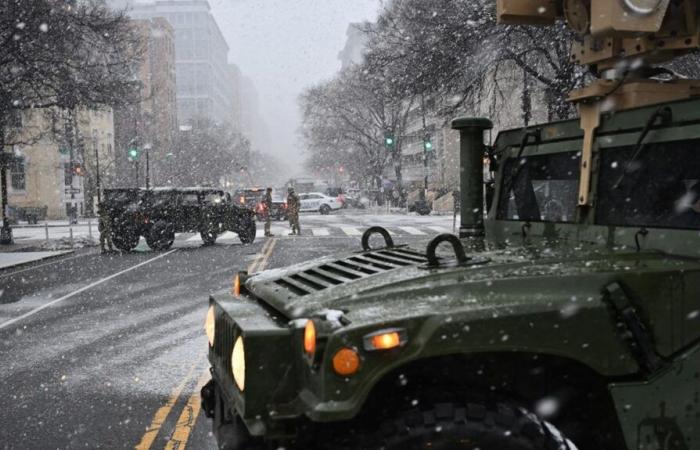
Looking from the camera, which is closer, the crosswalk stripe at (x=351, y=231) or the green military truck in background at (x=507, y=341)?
the green military truck in background at (x=507, y=341)

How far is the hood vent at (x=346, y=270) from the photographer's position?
327 cm

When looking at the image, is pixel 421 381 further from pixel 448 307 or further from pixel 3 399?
pixel 3 399

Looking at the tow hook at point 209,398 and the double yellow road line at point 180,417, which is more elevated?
the tow hook at point 209,398

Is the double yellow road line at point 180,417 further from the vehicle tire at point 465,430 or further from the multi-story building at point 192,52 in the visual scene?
the multi-story building at point 192,52

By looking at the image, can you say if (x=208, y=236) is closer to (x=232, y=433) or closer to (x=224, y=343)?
(x=224, y=343)

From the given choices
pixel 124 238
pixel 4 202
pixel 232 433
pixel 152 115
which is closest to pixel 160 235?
pixel 124 238

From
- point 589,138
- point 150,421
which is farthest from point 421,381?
point 150,421

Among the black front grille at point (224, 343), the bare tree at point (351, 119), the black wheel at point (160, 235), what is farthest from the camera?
the bare tree at point (351, 119)

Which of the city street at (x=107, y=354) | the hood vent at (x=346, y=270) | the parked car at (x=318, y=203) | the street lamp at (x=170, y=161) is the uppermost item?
the street lamp at (x=170, y=161)

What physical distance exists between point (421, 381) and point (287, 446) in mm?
572

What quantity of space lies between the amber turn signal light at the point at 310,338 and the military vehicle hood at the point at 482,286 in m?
0.08

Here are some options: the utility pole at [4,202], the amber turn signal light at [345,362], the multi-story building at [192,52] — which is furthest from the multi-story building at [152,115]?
the multi-story building at [192,52]

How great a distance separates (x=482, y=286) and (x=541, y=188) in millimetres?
1614

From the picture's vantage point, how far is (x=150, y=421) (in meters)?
5.62
